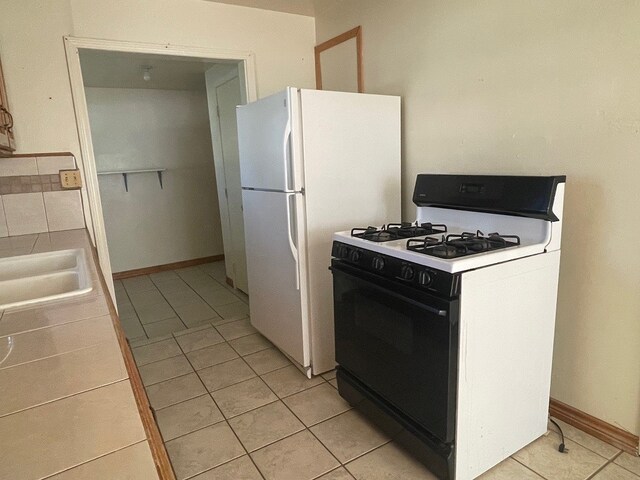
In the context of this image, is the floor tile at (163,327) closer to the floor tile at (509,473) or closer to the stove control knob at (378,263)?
the stove control knob at (378,263)

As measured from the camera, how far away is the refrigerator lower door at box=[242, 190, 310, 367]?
2.32m

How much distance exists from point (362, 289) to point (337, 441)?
717 millimetres

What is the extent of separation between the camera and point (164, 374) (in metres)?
2.57

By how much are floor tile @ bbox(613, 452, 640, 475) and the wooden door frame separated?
8.53 ft

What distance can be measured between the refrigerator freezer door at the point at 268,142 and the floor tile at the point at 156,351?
127 centimetres

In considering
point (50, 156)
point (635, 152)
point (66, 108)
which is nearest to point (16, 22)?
point (66, 108)

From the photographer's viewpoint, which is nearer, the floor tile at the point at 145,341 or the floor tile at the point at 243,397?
the floor tile at the point at 243,397

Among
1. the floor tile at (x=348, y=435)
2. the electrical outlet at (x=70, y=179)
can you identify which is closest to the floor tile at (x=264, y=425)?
the floor tile at (x=348, y=435)

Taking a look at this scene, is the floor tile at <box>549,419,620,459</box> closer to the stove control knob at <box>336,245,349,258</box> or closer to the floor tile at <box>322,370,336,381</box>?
the floor tile at <box>322,370,336,381</box>

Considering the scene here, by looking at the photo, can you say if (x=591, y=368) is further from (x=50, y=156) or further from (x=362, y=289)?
(x=50, y=156)

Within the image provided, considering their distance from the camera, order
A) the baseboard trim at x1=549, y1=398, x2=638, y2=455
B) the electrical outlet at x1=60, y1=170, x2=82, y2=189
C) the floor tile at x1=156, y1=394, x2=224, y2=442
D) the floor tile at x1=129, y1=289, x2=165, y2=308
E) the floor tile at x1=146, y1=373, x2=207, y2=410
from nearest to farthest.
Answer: the baseboard trim at x1=549, y1=398, x2=638, y2=455 → the floor tile at x1=156, y1=394, x2=224, y2=442 → the floor tile at x1=146, y1=373, x2=207, y2=410 → the electrical outlet at x1=60, y1=170, x2=82, y2=189 → the floor tile at x1=129, y1=289, x2=165, y2=308

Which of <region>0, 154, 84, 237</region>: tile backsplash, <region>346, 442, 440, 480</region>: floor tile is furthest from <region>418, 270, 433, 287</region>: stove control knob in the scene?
<region>0, 154, 84, 237</region>: tile backsplash

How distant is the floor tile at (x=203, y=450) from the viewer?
5.82 feet

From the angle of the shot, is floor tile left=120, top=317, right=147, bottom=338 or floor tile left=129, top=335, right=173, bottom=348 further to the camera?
floor tile left=120, top=317, right=147, bottom=338
